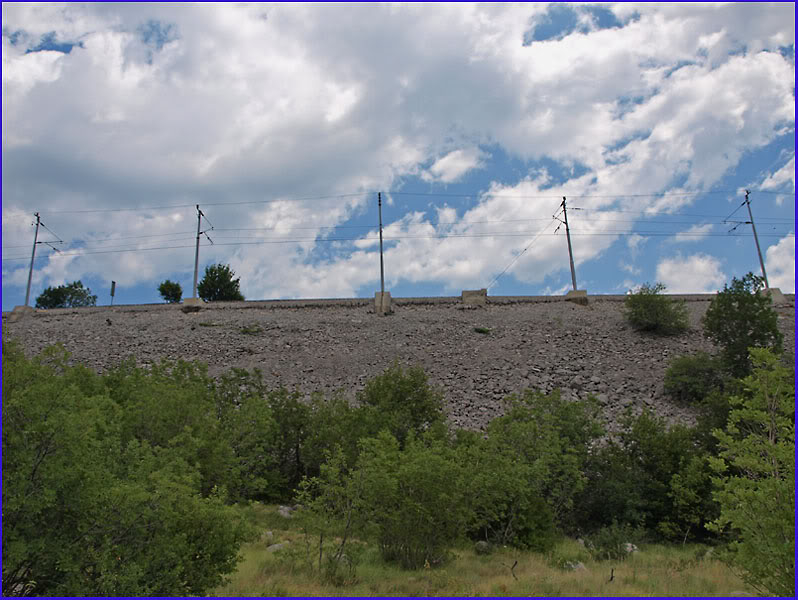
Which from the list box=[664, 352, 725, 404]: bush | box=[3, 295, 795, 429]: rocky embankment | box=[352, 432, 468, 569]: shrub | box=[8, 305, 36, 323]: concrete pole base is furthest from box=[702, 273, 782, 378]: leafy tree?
box=[8, 305, 36, 323]: concrete pole base

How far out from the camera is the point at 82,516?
Answer: 7.82 meters

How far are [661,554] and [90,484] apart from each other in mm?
15446

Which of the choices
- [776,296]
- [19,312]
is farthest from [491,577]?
[19,312]

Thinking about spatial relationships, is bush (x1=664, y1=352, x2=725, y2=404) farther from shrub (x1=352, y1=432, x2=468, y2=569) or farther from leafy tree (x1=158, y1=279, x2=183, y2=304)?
leafy tree (x1=158, y1=279, x2=183, y2=304)

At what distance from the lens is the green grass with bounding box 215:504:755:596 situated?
1126cm

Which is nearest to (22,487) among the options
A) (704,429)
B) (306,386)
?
(704,429)

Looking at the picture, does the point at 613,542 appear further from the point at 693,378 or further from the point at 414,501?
the point at 693,378

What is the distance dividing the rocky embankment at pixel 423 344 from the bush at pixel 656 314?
39.8 inches

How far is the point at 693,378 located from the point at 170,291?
62600 millimetres

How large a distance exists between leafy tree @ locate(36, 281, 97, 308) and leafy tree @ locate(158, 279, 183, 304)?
16721 mm

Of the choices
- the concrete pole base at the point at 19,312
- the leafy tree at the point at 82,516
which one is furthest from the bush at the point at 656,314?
the concrete pole base at the point at 19,312

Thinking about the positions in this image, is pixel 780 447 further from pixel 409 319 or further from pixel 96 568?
pixel 409 319

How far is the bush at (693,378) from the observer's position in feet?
96.4

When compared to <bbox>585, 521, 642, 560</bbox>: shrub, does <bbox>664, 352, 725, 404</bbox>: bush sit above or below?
above
